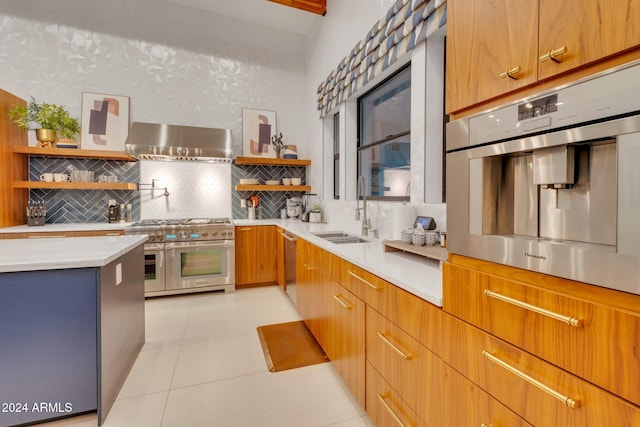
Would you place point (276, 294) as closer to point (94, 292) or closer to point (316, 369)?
point (316, 369)

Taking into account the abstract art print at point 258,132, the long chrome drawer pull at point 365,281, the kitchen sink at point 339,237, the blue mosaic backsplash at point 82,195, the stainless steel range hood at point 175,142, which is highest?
the abstract art print at point 258,132

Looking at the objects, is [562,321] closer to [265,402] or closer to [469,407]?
[469,407]

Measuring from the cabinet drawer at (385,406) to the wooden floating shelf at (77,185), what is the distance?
373cm

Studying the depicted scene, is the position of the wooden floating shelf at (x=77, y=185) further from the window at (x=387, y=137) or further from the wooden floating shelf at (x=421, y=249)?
the wooden floating shelf at (x=421, y=249)

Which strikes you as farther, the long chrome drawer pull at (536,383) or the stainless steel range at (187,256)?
the stainless steel range at (187,256)

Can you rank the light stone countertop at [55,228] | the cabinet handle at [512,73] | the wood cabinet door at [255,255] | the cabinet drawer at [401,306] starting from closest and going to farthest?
the cabinet handle at [512,73]
the cabinet drawer at [401,306]
the light stone countertop at [55,228]
the wood cabinet door at [255,255]

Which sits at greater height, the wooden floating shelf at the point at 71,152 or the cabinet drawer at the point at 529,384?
the wooden floating shelf at the point at 71,152

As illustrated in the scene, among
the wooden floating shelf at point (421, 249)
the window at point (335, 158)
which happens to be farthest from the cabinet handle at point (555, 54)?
the window at point (335, 158)

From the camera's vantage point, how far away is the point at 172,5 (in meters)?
4.25

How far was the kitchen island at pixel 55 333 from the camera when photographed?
1521mm

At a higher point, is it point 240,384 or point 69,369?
point 69,369

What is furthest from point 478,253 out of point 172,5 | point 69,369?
point 172,5

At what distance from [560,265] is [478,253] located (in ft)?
0.77

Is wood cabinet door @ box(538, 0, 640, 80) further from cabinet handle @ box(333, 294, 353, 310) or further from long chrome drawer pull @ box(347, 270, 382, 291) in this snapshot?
cabinet handle @ box(333, 294, 353, 310)
